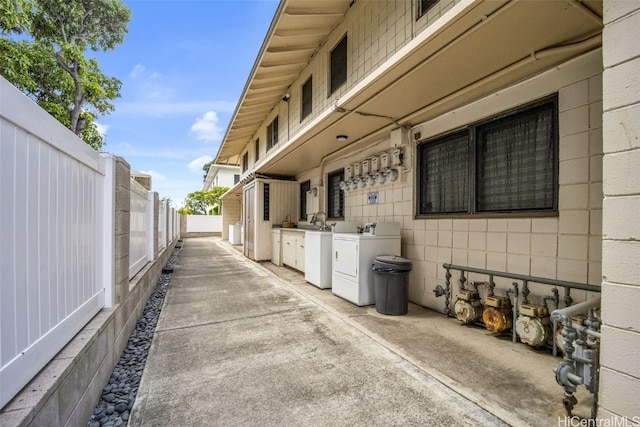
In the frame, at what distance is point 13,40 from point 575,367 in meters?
13.9

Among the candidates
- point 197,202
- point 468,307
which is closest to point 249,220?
point 468,307

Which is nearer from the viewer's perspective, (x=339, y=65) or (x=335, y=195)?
(x=339, y=65)

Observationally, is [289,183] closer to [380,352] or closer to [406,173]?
[406,173]

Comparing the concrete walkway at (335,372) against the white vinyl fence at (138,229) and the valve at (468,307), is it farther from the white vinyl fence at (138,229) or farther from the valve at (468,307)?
the white vinyl fence at (138,229)

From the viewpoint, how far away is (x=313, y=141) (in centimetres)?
500

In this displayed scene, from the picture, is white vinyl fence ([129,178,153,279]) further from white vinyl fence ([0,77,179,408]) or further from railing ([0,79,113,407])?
railing ([0,79,113,407])

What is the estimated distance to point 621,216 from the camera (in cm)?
132

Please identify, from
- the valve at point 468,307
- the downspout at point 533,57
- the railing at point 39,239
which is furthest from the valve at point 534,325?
the railing at point 39,239

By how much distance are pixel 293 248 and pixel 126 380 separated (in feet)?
15.2

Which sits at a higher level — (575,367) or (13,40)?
(13,40)

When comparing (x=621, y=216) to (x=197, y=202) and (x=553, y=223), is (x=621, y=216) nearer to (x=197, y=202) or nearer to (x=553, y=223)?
(x=553, y=223)

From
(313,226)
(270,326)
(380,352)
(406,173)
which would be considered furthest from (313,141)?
(380,352)

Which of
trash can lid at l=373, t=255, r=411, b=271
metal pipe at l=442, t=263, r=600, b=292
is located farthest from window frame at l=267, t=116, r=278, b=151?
metal pipe at l=442, t=263, r=600, b=292

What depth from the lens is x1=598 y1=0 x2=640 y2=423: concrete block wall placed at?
1272 mm
